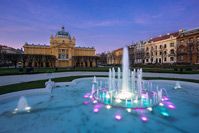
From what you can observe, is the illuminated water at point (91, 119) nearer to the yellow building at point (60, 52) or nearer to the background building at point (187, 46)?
the background building at point (187, 46)

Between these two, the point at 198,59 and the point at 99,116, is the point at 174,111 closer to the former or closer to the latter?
the point at 99,116

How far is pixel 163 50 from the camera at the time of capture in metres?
47.2

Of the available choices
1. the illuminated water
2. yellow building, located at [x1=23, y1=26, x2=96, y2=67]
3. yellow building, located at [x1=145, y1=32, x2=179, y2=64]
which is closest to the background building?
yellow building, located at [x1=145, y1=32, x2=179, y2=64]

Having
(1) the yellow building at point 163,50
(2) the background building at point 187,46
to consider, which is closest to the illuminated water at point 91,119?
(2) the background building at point 187,46

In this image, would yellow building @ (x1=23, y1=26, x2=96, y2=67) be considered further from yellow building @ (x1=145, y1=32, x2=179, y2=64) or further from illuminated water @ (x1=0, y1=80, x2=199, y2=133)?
illuminated water @ (x1=0, y1=80, x2=199, y2=133)

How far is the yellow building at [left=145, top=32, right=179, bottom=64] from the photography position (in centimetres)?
4488

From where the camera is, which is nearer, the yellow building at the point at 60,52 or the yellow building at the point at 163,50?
the yellow building at the point at 163,50

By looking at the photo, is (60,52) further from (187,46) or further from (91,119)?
(187,46)

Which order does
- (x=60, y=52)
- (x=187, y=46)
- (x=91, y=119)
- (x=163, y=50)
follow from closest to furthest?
(x=91, y=119) < (x=187, y=46) < (x=163, y=50) < (x=60, y=52)

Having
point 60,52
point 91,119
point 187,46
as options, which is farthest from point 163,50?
point 91,119

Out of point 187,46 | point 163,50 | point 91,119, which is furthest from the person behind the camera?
point 163,50

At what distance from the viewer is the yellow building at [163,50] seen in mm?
44875

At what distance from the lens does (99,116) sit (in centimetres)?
505

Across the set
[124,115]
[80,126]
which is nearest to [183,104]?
[124,115]
